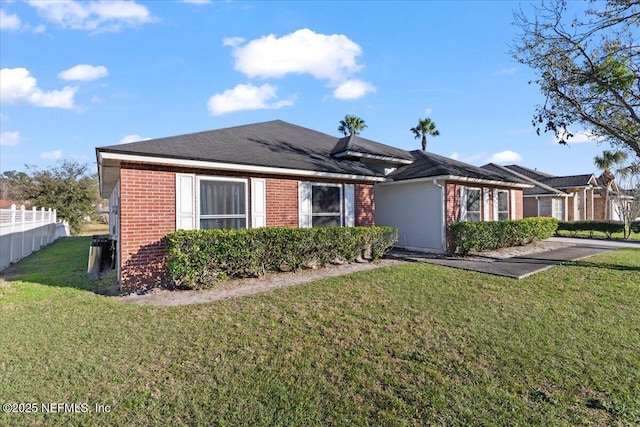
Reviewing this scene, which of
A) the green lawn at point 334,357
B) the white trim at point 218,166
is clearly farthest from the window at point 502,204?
the green lawn at point 334,357

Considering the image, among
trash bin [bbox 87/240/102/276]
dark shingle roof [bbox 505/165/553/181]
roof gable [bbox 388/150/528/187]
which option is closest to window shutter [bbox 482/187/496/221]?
roof gable [bbox 388/150/528/187]

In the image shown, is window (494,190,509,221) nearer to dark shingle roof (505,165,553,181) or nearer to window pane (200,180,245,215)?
window pane (200,180,245,215)

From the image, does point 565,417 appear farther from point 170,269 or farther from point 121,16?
point 121,16

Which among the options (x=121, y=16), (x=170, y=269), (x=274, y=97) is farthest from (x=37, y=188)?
(x=170, y=269)

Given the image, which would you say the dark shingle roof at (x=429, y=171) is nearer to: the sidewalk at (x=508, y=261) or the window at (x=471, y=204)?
the window at (x=471, y=204)

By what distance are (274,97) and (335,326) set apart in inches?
537

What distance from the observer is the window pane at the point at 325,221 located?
10.7 m

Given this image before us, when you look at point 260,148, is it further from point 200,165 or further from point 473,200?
point 473,200

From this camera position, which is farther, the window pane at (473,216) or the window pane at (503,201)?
the window pane at (503,201)

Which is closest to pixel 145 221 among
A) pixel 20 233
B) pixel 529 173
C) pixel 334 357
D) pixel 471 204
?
pixel 334 357

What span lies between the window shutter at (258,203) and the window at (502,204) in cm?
1054

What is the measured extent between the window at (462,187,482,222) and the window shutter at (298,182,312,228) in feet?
20.5

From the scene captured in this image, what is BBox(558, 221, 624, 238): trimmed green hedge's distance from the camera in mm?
21359

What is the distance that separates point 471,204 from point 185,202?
1073cm
